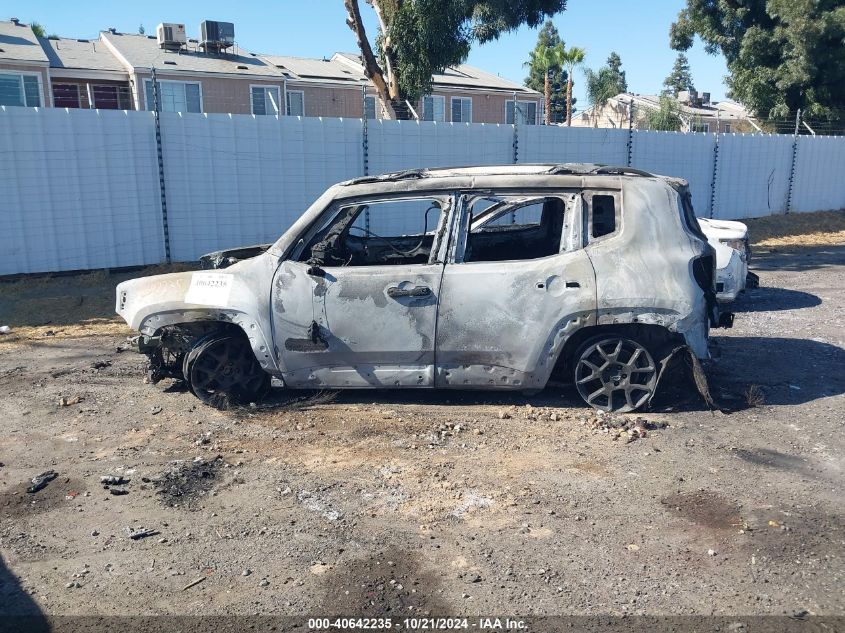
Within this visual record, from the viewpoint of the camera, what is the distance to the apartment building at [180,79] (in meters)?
25.0

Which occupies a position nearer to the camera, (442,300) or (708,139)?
(442,300)

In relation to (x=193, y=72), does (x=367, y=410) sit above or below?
below

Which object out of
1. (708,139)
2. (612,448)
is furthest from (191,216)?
(708,139)

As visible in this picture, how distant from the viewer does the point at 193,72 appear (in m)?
26.8

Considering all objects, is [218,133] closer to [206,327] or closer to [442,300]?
[206,327]

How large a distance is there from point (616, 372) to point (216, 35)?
2821cm

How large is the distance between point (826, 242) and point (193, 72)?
70.4 feet

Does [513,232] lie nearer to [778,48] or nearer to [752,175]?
[752,175]

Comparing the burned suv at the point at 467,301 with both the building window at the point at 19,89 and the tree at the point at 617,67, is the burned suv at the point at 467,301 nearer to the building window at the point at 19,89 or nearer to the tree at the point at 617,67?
the building window at the point at 19,89

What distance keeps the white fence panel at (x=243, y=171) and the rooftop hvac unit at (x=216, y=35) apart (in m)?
19.8

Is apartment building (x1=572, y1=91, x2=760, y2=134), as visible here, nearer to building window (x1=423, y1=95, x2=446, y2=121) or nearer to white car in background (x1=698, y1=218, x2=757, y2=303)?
building window (x1=423, y1=95, x2=446, y2=121)

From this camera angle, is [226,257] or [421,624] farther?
[226,257]

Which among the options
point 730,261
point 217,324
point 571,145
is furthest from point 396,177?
point 571,145

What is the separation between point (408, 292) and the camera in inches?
213
